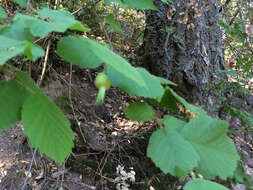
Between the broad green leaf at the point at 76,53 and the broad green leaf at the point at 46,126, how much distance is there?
13cm

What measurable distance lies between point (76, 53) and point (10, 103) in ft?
0.69

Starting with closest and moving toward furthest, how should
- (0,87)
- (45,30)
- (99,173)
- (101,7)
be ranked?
(45,30) < (0,87) < (99,173) < (101,7)

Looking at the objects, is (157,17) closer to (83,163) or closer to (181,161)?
(83,163)

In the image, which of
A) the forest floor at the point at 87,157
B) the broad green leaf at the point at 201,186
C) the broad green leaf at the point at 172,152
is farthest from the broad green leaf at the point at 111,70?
the forest floor at the point at 87,157

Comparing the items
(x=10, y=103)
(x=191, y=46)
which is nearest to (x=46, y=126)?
(x=10, y=103)

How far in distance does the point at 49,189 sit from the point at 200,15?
A: 1942 mm

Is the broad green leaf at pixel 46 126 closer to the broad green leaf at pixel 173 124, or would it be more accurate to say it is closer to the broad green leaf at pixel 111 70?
the broad green leaf at pixel 111 70

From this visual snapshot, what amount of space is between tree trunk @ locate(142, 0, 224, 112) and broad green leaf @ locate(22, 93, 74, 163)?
175cm

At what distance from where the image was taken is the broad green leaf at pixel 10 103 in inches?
21.6

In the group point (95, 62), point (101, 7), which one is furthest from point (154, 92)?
point (101, 7)

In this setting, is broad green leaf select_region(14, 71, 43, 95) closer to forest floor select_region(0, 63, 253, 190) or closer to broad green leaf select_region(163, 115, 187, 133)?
broad green leaf select_region(163, 115, 187, 133)

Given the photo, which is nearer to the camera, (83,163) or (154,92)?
(154,92)

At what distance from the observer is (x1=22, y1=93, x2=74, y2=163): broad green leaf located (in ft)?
1.77

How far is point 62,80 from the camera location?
86.9 inches
